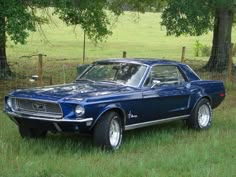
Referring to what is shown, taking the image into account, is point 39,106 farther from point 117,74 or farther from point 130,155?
point 117,74

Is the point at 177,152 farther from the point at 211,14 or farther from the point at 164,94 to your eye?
the point at 211,14

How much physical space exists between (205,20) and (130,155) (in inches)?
449

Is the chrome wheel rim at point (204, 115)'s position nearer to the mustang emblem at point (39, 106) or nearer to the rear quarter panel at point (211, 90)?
the rear quarter panel at point (211, 90)

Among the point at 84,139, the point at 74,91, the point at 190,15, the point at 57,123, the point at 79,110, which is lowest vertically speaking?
the point at 84,139

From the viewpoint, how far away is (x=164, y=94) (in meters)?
9.57

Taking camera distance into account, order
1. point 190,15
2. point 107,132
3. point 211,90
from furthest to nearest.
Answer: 1. point 190,15
2. point 211,90
3. point 107,132

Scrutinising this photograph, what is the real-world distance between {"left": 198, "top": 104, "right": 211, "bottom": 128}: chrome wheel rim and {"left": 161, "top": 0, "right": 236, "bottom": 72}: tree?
705cm

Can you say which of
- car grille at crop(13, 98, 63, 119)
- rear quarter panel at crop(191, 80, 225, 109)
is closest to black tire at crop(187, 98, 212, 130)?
rear quarter panel at crop(191, 80, 225, 109)

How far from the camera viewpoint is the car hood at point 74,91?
323 inches

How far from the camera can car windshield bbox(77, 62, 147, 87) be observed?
9.31 m

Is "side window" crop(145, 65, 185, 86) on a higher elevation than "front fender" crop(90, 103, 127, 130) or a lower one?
higher

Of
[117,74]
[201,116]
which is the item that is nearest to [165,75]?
[117,74]

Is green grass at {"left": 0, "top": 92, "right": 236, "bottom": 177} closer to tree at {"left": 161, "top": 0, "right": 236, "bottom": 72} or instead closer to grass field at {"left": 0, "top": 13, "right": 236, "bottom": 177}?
grass field at {"left": 0, "top": 13, "right": 236, "bottom": 177}

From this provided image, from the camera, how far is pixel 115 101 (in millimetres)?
8398
